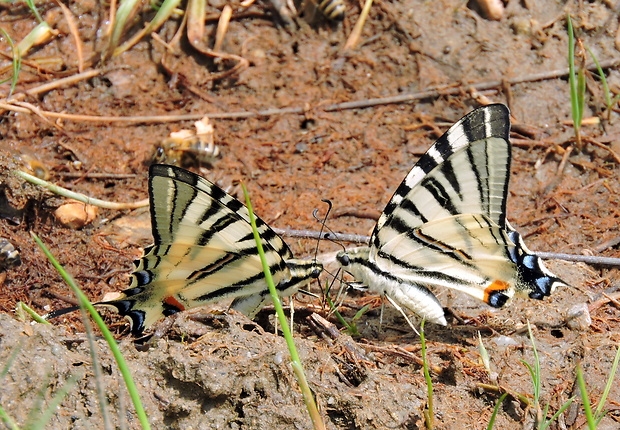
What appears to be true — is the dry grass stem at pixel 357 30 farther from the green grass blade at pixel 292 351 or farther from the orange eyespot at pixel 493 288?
the green grass blade at pixel 292 351

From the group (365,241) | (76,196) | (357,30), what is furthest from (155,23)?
(365,241)

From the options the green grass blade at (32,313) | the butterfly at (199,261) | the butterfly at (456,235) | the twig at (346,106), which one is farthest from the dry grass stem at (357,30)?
the green grass blade at (32,313)

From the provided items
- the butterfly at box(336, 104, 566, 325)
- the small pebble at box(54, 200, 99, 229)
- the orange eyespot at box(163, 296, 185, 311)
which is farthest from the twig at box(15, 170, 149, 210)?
the butterfly at box(336, 104, 566, 325)

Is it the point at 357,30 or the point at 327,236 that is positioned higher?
the point at 357,30

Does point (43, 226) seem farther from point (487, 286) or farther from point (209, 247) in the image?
point (487, 286)

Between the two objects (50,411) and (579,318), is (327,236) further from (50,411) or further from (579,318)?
(50,411)

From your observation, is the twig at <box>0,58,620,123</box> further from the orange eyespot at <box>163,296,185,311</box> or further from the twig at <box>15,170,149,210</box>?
the orange eyespot at <box>163,296,185,311</box>

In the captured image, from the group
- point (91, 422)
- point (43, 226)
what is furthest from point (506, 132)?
point (43, 226)

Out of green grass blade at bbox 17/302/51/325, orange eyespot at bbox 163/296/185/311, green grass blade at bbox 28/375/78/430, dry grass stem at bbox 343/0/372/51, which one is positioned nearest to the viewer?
green grass blade at bbox 28/375/78/430
